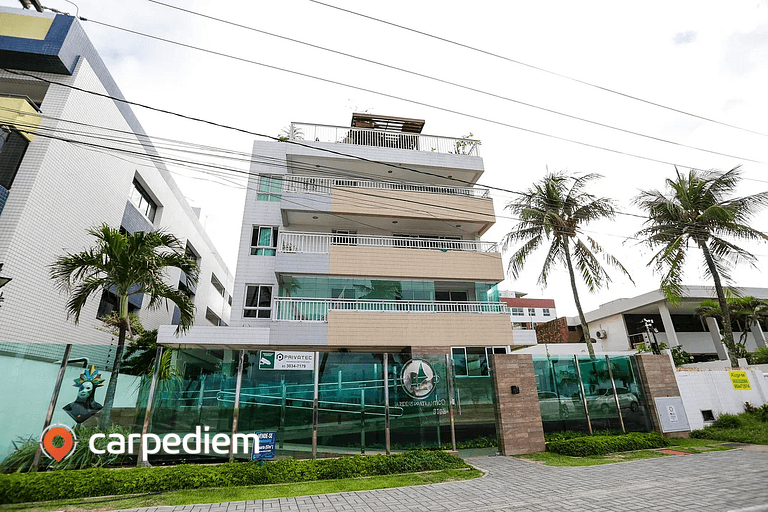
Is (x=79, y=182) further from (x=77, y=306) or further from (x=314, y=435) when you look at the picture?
(x=314, y=435)

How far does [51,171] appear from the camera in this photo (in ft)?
43.2

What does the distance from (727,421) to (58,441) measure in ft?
62.8

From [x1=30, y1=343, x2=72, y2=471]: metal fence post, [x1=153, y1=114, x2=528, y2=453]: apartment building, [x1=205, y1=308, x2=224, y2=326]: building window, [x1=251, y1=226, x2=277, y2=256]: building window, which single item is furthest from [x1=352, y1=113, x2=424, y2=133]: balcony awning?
[x1=205, y1=308, x2=224, y2=326]: building window

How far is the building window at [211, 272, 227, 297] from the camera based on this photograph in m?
32.8

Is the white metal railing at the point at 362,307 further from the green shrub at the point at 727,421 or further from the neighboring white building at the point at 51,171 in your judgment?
the green shrub at the point at 727,421

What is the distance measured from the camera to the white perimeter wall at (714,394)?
509 inches

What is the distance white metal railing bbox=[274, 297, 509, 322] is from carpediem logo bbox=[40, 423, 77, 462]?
7.88 m

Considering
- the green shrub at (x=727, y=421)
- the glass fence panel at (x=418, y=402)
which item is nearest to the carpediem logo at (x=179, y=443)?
the glass fence panel at (x=418, y=402)

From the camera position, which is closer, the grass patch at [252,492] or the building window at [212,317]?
the grass patch at [252,492]

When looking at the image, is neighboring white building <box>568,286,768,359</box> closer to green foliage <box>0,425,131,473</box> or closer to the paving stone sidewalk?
the paving stone sidewalk

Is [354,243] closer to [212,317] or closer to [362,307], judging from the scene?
[362,307]

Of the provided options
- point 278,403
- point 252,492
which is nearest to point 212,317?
point 278,403

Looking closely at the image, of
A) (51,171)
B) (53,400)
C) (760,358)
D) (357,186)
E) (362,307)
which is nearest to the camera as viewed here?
(53,400)

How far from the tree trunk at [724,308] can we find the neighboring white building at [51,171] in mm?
22026
